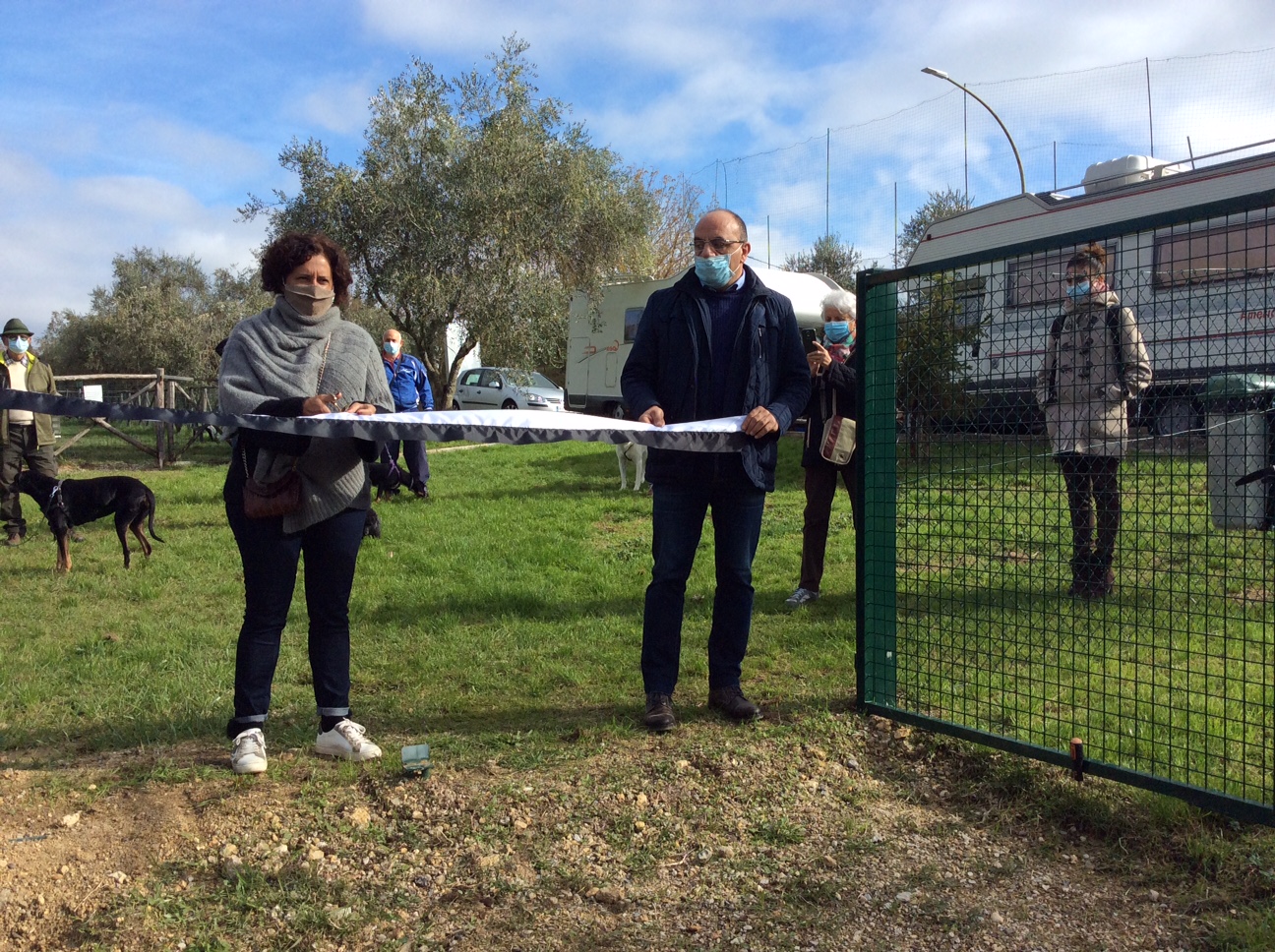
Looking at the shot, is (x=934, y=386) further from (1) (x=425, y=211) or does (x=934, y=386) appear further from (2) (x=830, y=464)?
(1) (x=425, y=211)

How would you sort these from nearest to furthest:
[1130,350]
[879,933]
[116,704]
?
1. [879,933]
2. [1130,350]
3. [116,704]

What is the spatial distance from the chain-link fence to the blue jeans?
54 cm

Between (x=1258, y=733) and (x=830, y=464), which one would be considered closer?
(x=1258, y=733)

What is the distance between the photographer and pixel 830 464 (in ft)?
18.9

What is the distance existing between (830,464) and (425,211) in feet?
49.4

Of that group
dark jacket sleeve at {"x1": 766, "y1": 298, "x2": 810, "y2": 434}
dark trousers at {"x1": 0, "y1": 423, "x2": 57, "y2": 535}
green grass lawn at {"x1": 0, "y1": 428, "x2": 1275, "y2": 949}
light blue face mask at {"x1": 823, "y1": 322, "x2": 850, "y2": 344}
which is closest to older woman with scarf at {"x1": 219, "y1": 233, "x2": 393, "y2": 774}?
green grass lawn at {"x1": 0, "y1": 428, "x2": 1275, "y2": 949}

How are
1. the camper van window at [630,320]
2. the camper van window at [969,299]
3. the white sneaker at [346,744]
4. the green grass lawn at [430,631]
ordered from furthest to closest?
1. the camper van window at [630,320]
2. the green grass lawn at [430,631]
3. the white sneaker at [346,744]
4. the camper van window at [969,299]

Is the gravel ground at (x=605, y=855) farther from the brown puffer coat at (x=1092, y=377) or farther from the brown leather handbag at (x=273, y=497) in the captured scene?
the brown puffer coat at (x=1092, y=377)

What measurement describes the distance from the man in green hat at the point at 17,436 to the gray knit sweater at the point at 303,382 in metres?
6.56

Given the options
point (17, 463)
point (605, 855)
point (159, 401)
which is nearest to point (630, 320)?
point (159, 401)

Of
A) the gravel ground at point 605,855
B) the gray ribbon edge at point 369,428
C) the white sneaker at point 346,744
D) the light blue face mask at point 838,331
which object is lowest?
the gravel ground at point 605,855

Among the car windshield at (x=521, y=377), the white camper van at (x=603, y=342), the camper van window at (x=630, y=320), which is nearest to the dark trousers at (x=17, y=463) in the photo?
the car windshield at (x=521, y=377)

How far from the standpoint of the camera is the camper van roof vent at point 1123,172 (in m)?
11.4

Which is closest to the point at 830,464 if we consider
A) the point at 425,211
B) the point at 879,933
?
the point at 879,933
